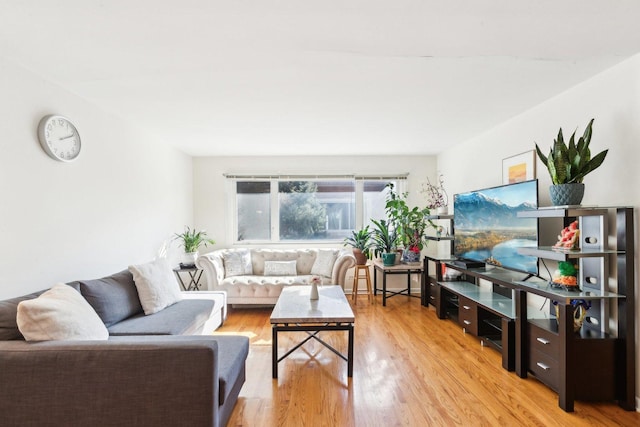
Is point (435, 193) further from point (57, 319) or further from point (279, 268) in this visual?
point (57, 319)

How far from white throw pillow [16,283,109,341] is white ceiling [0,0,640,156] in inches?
59.1

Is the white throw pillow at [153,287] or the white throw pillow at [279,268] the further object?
the white throw pillow at [279,268]

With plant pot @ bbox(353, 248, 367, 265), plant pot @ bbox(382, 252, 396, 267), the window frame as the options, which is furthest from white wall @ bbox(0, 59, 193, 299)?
plant pot @ bbox(382, 252, 396, 267)

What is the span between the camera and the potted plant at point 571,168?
2217mm

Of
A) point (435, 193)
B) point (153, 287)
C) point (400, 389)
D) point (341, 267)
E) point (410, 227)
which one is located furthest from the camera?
point (435, 193)

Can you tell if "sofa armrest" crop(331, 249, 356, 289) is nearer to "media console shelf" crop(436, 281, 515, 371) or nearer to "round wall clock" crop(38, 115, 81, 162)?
"media console shelf" crop(436, 281, 515, 371)

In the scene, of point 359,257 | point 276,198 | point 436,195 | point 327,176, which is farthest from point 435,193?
point 276,198

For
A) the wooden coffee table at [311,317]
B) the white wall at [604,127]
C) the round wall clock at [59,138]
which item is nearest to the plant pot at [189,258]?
the wooden coffee table at [311,317]

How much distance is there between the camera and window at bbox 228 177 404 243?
216 inches

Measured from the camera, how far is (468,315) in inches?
132

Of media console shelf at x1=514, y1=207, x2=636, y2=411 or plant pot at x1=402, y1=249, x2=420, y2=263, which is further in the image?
plant pot at x1=402, y1=249, x2=420, y2=263

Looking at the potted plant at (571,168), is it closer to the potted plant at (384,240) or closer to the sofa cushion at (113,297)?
the potted plant at (384,240)

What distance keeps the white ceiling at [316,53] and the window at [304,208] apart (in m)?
2.13

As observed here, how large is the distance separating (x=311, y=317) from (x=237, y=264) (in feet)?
7.81
